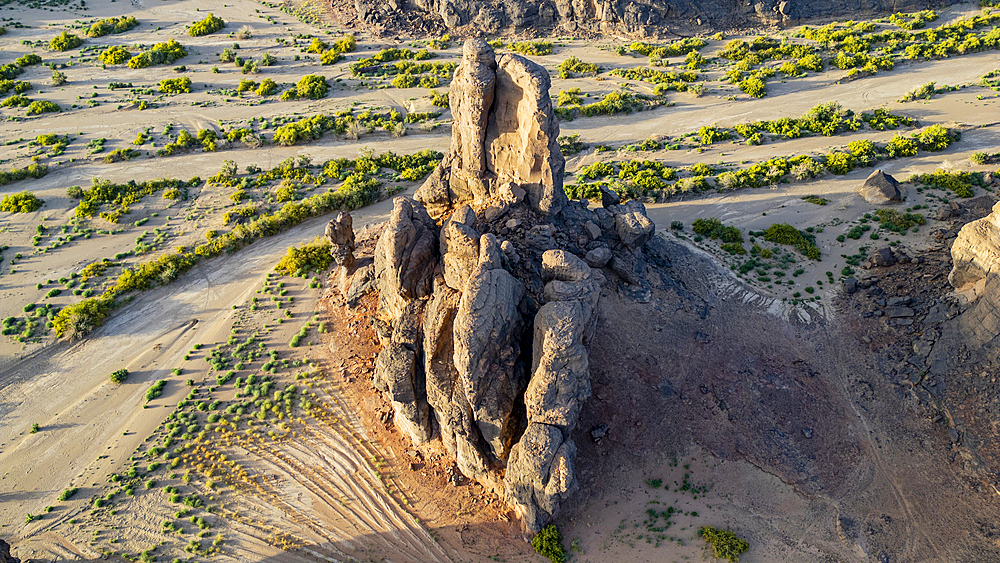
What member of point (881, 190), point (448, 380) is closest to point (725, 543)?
point (448, 380)

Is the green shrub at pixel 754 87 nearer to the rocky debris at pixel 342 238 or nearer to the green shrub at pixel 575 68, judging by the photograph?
the green shrub at pixel 575 68

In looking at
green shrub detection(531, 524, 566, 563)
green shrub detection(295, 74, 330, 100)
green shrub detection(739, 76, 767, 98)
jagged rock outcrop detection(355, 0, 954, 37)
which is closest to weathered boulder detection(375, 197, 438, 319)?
green shrub detection(531, 524, 566, 563)

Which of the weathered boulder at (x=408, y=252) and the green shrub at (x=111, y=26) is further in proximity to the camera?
the green shrub at (x=111, y=26)

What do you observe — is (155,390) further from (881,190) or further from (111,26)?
(111,26)

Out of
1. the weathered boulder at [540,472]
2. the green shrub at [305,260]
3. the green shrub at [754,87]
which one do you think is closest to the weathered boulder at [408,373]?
the weathered boulder at [540,472]

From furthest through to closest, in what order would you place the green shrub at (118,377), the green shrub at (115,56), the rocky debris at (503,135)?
1. the green shrub at (115,56)
2. the green shrub at (118,377)
3. the rocky debris at (503,135)

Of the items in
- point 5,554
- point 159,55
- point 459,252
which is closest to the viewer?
point 5,554

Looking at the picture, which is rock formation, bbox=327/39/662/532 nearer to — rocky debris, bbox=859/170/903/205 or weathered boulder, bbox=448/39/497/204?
weathered boulder, bbox=448/39/497/204
